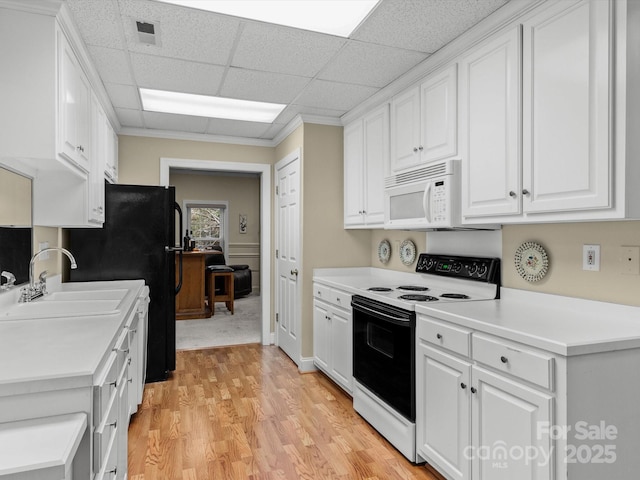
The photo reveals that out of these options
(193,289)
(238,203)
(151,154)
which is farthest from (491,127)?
(238,203)

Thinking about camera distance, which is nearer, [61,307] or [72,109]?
[72,109]

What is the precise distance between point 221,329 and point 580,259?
14.7 feet

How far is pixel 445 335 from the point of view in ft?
6.54

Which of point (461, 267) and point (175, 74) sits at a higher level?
point (175, 74)

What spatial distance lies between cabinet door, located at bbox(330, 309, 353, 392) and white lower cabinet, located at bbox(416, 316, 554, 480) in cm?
90

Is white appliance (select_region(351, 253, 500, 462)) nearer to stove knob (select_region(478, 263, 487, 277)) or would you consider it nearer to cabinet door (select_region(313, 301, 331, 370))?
stove knob (select_region(478, 263, 487, 277))

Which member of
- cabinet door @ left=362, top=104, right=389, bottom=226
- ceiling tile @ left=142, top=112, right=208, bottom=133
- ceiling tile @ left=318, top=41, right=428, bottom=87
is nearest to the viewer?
ceiling tile @ left=318, top=41, right=428, bottom=87

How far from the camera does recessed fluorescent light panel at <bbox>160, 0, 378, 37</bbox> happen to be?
6.69 ft

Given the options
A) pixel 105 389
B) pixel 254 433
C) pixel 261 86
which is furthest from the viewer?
pixel 261 86

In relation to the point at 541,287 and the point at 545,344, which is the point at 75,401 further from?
the point at 541,287

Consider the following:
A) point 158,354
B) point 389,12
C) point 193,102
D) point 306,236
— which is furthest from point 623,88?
point 158,354

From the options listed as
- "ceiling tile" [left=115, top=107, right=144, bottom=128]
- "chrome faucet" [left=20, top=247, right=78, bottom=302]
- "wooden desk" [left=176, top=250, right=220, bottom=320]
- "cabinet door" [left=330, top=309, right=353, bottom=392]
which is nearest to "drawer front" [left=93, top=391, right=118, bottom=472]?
"chrome faucet" [left=20, top=247, right=78, bottom=302]

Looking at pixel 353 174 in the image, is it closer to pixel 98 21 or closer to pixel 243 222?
pixel 98 21

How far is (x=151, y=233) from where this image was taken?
138 inches
